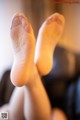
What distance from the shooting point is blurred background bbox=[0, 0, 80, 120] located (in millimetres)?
721

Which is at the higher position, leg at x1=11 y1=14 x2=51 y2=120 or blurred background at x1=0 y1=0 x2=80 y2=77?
blurred background at x1=0 y1=0 x2=80 y2=77

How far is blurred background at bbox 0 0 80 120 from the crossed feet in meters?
0.02

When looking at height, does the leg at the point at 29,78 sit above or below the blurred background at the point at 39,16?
Result: below

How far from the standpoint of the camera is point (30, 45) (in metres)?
0.66

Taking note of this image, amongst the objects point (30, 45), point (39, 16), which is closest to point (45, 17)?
point (39, 16)

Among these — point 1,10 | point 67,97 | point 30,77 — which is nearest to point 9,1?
point 1,10

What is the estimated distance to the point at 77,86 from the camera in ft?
2.41

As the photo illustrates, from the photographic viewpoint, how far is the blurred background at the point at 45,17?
721 mm

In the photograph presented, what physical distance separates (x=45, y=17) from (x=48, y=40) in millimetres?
78

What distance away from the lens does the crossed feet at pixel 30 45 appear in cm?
65

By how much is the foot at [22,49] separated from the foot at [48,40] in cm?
5

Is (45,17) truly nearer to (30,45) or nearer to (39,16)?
(39,16)

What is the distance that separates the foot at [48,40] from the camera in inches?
28.0

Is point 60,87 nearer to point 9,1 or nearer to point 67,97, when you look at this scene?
point 67,97
